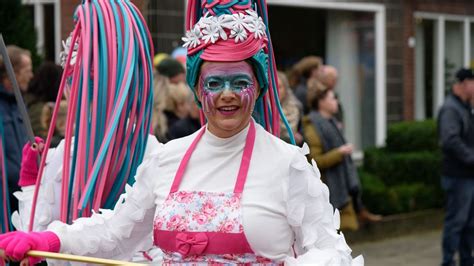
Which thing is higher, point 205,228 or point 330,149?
point 205,228

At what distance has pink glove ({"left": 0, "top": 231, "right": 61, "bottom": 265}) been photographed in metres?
3.09

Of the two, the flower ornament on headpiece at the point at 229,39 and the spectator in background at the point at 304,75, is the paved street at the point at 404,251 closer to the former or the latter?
the spectator in background at the point at 304,75

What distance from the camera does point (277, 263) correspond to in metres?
3.13

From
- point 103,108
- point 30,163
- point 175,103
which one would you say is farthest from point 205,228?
point 175,103

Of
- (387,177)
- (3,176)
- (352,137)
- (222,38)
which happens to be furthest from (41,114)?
(352,137)

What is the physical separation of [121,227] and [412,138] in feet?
28.1

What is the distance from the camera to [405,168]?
436 inches

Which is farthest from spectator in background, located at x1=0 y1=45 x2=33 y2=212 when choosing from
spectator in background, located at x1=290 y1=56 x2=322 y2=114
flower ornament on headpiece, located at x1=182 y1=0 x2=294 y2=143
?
spectator in background, located at x1=290 y1=56 x2=322 y2=114

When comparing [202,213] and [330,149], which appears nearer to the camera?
[202,213]

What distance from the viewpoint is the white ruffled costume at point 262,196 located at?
3084mm

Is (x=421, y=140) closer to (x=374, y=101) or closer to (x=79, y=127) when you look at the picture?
(x=374, y=101)

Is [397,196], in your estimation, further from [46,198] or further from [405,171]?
[46,198]

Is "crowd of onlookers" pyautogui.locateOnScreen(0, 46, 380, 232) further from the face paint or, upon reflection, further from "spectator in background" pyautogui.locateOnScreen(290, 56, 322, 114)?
→ the face paint

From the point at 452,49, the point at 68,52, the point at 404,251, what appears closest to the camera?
the point at 68,52
